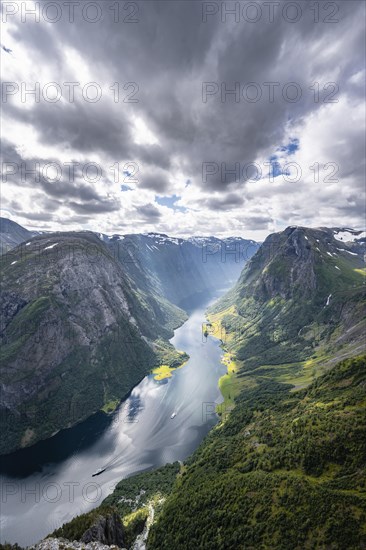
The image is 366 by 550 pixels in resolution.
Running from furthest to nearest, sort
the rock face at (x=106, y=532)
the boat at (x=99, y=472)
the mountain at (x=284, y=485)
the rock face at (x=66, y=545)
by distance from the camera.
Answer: the boat at (x=99, y=472) < the rock face at (x=106, y=532) < the mountain at (x=284, y=485) < the rock face at (x=66, y=545)

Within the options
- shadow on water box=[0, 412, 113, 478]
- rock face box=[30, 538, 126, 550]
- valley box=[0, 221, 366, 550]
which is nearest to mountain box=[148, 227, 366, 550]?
valley box=[0, 221, 366, 550]

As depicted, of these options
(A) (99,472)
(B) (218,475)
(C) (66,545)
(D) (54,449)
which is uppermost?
(C) (66,545)

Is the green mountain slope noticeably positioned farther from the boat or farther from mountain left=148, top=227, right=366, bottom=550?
the boat

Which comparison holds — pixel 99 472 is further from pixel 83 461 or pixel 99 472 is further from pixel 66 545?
pixel 66 545

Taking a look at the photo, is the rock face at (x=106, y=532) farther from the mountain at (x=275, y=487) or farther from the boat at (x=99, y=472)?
the boat at (x=99, y=472)

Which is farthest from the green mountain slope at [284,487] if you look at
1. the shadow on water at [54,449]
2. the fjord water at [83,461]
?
the shadow on water at [54,449]

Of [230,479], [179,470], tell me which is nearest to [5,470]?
[179,470]

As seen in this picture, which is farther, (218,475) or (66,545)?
(218,475)

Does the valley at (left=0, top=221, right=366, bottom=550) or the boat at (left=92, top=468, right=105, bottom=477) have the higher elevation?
the valley at (left=0, top=221, right=366, bottom=550)

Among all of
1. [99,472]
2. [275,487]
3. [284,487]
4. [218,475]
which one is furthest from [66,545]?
[99,472]
